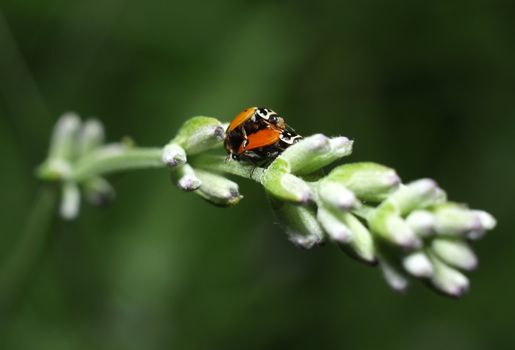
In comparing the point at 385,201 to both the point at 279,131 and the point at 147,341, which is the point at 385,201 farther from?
the point at 147,341

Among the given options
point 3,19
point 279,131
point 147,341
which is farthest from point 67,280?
point 279,131

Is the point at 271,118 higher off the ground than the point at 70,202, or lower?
lower

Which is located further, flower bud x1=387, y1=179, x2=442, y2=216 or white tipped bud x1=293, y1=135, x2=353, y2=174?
white tipped bud x1=293, y1=135, x2=353, y2=174

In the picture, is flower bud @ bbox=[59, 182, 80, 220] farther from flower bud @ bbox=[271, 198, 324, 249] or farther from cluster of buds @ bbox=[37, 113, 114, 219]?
flower bud @ bbox=[271, 198, 324, 249]

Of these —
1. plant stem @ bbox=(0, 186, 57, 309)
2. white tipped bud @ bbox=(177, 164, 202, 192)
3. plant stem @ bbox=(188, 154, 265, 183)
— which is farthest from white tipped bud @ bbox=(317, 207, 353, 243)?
plant stem @ bbox=(0, 186, 57, 309)

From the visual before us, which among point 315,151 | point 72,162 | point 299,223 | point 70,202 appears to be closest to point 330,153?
point 315,151

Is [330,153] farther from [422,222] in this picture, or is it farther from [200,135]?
[200,135]
